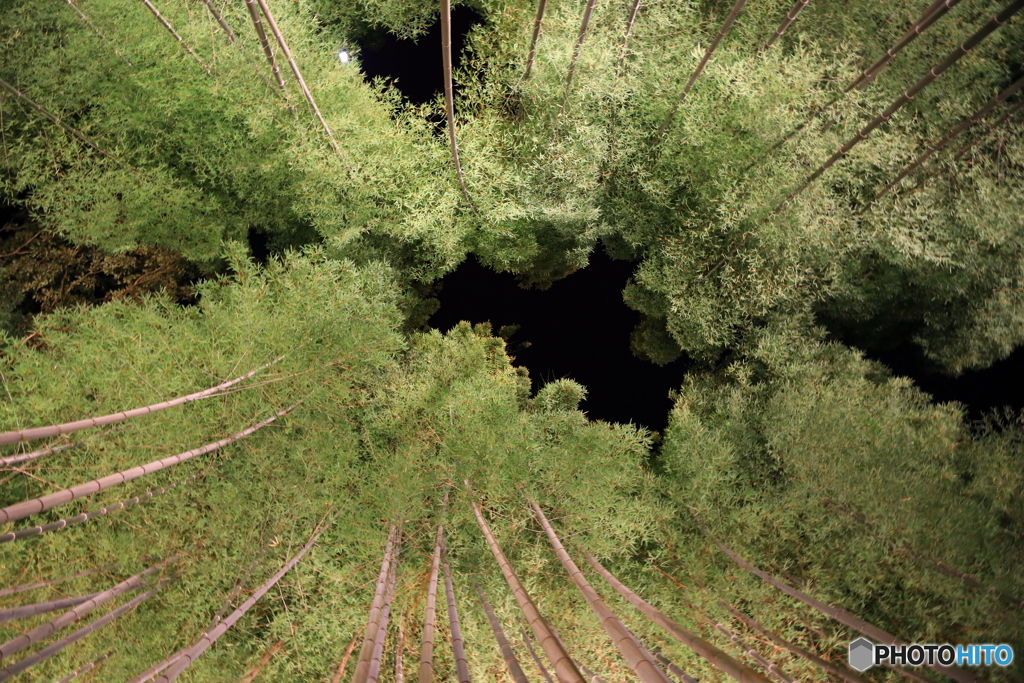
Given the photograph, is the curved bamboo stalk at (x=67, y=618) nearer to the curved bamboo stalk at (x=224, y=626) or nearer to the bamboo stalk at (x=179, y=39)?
the curved bamboo stalk at (x=224, y=626)

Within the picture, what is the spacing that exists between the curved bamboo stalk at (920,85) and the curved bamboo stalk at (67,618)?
6.42 m

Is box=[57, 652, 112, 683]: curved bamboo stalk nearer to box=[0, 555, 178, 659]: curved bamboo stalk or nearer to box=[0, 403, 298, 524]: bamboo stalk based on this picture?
box=[0, 555, 178, 659]: curved bamboo stalk

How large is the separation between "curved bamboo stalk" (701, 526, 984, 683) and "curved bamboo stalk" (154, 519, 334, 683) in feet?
13.0

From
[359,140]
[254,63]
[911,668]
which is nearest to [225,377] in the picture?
[359,140]

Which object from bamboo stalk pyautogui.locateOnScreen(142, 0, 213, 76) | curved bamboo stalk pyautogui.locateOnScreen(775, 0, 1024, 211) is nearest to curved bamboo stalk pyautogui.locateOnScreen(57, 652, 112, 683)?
bamboo stalk pyautogui.locateOnScreen(142, 0, 213, 76)

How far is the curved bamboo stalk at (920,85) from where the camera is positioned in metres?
4.01

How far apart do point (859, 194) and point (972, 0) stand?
260cm

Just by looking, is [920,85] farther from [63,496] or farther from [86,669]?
[86,669]

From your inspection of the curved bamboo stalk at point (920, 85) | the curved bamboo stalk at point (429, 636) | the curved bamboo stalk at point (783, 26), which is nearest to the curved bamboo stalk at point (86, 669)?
the curved bamboo stalk at point (429, 636)

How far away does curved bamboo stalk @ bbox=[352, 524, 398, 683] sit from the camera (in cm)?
245

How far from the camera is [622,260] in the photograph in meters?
7.96

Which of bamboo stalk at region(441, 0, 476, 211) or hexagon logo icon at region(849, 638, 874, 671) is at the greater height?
bamboo stalk at region(441, 0, 476, 211)

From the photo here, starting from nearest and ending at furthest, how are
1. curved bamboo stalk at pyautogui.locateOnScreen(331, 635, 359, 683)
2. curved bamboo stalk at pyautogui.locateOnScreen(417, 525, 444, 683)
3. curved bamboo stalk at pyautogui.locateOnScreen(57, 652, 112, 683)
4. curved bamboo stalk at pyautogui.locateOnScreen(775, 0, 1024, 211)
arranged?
curved bamboo stalk at pyautogui.locateOnScreen(417, 525, 444, 683), curved bamboo stalk at pyautogui.locateOnScreen(775, 0, 1024, 211), curved bamboo stalk at pyautogui.locateOnScreen(57, 652, 112, 683), curved bamboo stalk at pyautogui.locateOnScreen(331, 635, 359, 683)

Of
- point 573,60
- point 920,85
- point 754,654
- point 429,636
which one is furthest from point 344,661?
point 920,85
